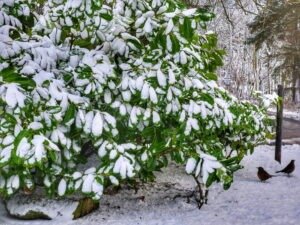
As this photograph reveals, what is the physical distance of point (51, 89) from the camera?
373 cm

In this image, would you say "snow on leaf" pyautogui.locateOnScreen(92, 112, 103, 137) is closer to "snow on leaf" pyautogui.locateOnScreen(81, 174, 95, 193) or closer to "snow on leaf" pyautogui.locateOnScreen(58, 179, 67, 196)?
"snow on leaf" pyautogui.locateOnScreen(81, 174, 95, 193)

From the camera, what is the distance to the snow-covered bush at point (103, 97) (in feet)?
11.5

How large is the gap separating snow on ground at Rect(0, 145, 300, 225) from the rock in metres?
0.09

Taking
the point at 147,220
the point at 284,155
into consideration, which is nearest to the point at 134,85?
the point at 147,220

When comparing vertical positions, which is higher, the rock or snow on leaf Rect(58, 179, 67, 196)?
snow on leaf Rect(58, 179, 67, 196)

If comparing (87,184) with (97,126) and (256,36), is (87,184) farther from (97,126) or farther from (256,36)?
(256,36)

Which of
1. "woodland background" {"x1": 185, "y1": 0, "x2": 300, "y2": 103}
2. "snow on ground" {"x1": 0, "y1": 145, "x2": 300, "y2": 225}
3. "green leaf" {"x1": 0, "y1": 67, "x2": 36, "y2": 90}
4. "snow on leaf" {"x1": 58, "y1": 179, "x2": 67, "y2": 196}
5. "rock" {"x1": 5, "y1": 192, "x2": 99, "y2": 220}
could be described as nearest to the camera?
"green leaf" {"x1": 0, "y1": 67, "x2": 36, "y2": 90}

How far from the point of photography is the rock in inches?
181

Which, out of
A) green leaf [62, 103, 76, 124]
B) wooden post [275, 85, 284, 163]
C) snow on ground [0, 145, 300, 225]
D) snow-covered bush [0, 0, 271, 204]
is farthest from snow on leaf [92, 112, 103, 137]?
wooden post [275, 85, 284, 163]

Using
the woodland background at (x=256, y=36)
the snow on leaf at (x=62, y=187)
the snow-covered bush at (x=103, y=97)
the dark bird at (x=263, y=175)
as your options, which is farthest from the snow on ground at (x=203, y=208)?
the woodland background at (x=256, y=36)

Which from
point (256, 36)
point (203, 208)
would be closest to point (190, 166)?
point (203, 208)

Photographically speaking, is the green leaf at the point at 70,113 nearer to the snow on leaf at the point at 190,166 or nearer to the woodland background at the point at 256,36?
the snow on leaf at the point at 190,166

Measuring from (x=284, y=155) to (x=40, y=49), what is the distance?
5809mm

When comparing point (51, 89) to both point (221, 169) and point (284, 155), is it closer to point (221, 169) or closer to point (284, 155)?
point (221, 169)
